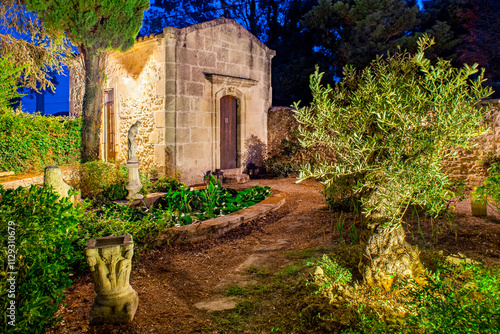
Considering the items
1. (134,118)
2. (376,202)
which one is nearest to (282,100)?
(134,118)

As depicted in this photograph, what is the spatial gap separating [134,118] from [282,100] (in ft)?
29.8

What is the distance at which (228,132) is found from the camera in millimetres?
10703

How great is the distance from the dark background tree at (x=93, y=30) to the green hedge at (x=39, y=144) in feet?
1.25

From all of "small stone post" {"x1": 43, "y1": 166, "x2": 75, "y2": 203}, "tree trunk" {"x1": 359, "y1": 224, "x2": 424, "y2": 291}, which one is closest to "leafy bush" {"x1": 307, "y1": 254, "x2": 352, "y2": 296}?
"tree trunk" {"x1": 359, "y1": 224, "x2": 424, "y2": 291}

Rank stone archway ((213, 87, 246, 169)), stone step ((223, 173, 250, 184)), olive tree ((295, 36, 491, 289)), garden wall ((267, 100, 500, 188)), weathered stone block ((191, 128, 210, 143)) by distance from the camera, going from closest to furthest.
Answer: olive tree ((295, 36, 491, 289)) → garden wall ((267, 100, 500, 188)) → weathered stone block ((191, 128, 210, 143)) → stone step ((223, 173, 250, 184)) → stone archway ((213, 87, 246, 169))

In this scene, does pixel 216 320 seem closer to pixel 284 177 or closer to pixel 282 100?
pixel 284 177

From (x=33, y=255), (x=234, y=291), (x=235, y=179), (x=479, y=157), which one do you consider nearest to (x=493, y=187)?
(x=234, y=291)

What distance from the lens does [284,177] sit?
1077cm

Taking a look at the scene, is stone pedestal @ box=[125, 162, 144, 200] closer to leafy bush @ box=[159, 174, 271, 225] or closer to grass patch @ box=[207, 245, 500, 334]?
leafy bush @ box=[159, 174, 271, 225]

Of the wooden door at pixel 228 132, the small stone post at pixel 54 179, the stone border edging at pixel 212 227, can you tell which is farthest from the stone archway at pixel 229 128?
the small stone post at pixel 54 179

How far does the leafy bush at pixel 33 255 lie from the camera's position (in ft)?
6.80

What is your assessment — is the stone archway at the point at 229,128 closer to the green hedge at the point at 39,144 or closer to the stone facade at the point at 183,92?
the stone facade at the point at 183,92

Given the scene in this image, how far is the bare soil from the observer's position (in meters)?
2.74

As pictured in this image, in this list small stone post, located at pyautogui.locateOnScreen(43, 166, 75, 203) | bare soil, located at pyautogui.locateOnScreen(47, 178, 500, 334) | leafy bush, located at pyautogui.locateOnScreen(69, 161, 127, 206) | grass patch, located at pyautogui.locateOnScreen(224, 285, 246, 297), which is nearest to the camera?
bare soil, located at pyautogui.locateOnScreen(47, 178, 500, 334)
